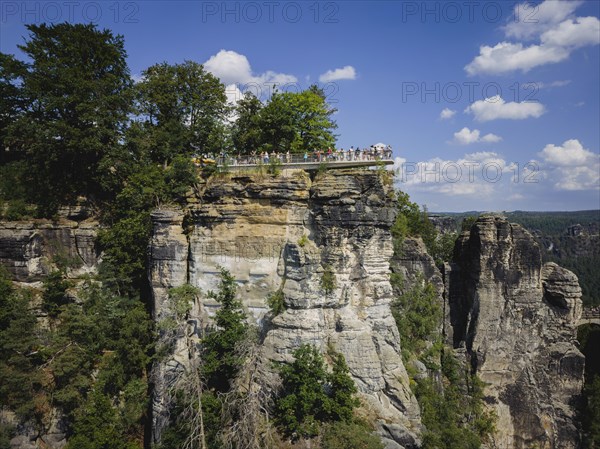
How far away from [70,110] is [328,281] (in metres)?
18.4

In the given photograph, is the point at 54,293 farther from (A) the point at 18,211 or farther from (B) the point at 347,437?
(B) the point at 347,437

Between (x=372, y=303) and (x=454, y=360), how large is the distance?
12546 millimetres

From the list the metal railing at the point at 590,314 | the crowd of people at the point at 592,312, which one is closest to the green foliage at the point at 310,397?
the metal railing at the point at 590,314

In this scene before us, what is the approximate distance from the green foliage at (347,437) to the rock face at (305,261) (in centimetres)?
244

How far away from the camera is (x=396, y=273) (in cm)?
2773

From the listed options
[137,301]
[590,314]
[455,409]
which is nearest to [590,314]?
[590,314]

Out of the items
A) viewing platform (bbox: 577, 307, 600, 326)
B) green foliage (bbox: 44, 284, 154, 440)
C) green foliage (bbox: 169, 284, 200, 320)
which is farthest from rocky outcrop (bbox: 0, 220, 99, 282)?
viewing platform (bbox: 577, 307, 600, 326)

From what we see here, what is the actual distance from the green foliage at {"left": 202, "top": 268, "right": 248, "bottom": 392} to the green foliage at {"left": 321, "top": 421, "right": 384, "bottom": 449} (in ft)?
15.7

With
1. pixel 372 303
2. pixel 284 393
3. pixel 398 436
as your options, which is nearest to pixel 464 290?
pixel 372 303

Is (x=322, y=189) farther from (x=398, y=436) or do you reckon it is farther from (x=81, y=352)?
(x=81, y=352)

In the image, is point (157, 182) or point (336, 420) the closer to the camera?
point (336, 420)

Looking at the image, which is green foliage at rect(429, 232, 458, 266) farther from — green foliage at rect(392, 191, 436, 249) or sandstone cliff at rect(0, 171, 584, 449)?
sandstone cliff at rect(0, 171, 584, 449)

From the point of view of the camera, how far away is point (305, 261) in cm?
1942

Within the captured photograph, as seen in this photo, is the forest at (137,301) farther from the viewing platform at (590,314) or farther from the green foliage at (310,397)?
the viewing platform at (590,314)
